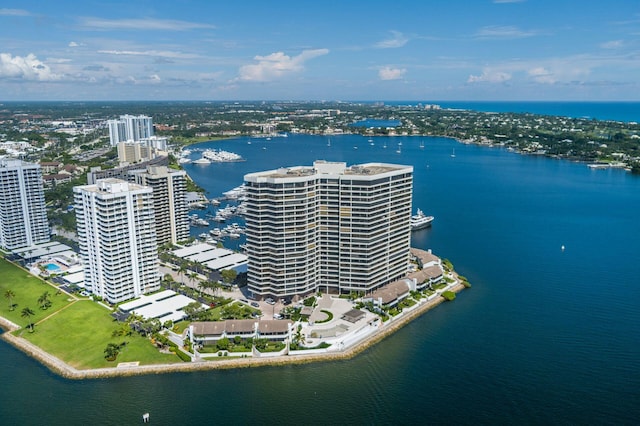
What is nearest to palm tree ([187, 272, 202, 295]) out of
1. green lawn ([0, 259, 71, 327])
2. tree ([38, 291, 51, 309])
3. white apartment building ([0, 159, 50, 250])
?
green lawn ([0, 259, 71, 327])

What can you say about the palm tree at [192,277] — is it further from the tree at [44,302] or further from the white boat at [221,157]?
the white boat at [221,157]

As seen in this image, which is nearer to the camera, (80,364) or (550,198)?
(80,364)

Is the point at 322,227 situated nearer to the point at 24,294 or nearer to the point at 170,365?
the point at 170,365

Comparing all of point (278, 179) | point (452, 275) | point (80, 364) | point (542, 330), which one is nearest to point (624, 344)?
point (542, 330)

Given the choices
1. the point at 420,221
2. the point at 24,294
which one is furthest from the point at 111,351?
the point at 420,221

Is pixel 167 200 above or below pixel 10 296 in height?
above

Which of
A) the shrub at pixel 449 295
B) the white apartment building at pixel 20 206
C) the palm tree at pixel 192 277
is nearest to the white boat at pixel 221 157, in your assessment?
the white apartment building at pixel 20 206

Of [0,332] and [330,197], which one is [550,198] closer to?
[330,197]
